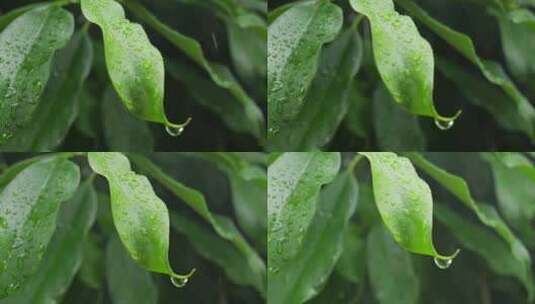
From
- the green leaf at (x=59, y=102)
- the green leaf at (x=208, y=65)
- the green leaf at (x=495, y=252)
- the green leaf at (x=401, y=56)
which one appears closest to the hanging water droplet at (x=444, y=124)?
the green leaf at (x=401, y=56)

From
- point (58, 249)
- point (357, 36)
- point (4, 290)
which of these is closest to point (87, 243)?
point (58, 249)

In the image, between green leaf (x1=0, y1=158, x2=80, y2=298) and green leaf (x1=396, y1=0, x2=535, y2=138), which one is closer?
green leaf (x1=0, y1=158, x2=80, y2=298)

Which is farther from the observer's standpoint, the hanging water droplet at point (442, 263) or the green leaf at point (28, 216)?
the hanging water droplet at point (442, 263)

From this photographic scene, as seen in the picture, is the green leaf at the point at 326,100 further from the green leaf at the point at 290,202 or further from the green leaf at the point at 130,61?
the green leaf at the point at 130,61

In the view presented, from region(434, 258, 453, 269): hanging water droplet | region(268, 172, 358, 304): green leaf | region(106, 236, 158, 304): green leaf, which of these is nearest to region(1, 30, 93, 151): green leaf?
region(106, 236, 158, 304): green leaf

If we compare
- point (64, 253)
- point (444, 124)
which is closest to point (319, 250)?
point (444, 124)

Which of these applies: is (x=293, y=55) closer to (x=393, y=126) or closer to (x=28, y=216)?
(x=393, y=126)

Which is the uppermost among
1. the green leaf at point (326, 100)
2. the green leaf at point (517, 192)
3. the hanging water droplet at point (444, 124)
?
the green leaf at point (326, 100)

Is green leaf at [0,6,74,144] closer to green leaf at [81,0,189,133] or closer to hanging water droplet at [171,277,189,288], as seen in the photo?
green leaf at [81,0,189,133]
